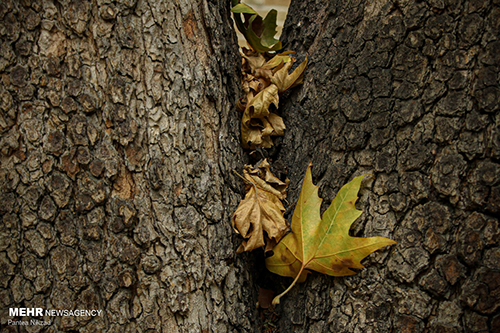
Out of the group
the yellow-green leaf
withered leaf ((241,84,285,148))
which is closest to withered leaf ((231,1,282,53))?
withered leaf ((241,84,285,148))

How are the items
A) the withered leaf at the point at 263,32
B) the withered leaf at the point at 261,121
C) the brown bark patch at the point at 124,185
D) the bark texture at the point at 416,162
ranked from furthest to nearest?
the withered leaf at the point at 263,32 → the withered leaf at the point at 261,121 → the brown bark patch at the point at 124,185 → the bark texture at the point at 416,162

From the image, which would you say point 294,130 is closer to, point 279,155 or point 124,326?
point 279,155

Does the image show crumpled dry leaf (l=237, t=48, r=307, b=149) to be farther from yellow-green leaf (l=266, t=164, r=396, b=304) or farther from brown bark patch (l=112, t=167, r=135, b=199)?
brown bark patch (l=112, t=167, r=135, b=199)

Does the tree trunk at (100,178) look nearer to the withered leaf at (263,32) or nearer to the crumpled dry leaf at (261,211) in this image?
the crumpled dry leaf at (261,211)

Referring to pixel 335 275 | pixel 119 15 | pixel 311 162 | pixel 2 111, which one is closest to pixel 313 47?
pixel 311 162

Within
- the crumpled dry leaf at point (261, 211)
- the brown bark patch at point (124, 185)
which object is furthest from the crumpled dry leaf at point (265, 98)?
the brown bark patch at point (124, 185)
